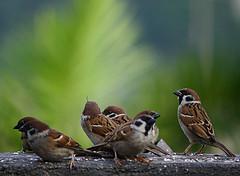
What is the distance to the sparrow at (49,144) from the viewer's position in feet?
19.8

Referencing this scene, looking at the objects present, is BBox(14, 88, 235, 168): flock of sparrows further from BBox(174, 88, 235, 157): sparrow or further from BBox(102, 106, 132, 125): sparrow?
BBox(174, 88, 235, 157): sparrow

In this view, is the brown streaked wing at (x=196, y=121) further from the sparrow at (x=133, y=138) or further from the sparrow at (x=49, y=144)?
the sparrow at (x=49, y=144)

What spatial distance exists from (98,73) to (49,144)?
525 centimetres

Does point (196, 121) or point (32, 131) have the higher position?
point (196, 121)

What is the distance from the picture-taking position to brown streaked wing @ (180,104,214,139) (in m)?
6.97

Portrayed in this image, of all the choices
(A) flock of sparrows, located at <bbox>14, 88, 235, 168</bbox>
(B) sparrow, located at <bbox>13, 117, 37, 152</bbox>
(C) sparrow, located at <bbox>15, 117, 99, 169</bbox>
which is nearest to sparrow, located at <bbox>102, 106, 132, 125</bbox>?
(A) flock of sparrows, located at <bbox>14, 88, 235, 168</bbox>

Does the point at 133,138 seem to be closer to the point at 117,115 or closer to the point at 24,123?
the point at 24,123

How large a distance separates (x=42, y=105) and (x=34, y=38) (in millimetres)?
1013

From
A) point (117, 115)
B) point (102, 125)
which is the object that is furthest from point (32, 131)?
point (117, 115)

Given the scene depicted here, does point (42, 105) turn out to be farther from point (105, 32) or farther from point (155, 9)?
point (155, 9)

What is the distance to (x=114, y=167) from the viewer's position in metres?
5.94

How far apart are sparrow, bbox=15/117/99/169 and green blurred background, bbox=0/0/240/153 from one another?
446 cm

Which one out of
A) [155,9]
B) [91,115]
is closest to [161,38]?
[155,9]

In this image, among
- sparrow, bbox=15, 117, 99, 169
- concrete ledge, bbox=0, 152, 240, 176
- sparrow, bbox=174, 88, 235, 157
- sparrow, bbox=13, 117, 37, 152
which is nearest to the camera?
concrete ledge, bbox=0, 152, 240, 176
